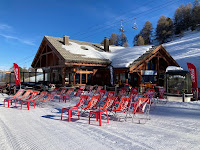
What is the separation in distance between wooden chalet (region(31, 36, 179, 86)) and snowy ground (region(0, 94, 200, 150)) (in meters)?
10.1

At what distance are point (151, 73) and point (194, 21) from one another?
2312 inches

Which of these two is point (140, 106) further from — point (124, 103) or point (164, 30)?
point (164, 30)

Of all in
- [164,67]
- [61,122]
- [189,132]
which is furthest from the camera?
[164,67]

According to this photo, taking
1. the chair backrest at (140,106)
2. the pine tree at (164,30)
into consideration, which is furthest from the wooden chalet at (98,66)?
the pine tree at (164,30)

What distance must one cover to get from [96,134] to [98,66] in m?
14.5

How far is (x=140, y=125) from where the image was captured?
18.7 feet

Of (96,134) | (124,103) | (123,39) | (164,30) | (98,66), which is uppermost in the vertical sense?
(123,39)

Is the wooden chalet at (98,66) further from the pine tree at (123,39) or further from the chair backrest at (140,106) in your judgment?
the pine tree at (123,39)

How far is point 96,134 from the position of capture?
4738 mm

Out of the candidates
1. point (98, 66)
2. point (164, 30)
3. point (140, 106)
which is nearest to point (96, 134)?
point (140, 106)

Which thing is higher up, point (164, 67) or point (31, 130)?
point (164, 67)

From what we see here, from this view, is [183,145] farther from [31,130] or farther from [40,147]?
[31,130]

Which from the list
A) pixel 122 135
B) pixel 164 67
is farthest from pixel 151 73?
pixel 122 135

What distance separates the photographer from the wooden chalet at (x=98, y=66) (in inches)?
652
